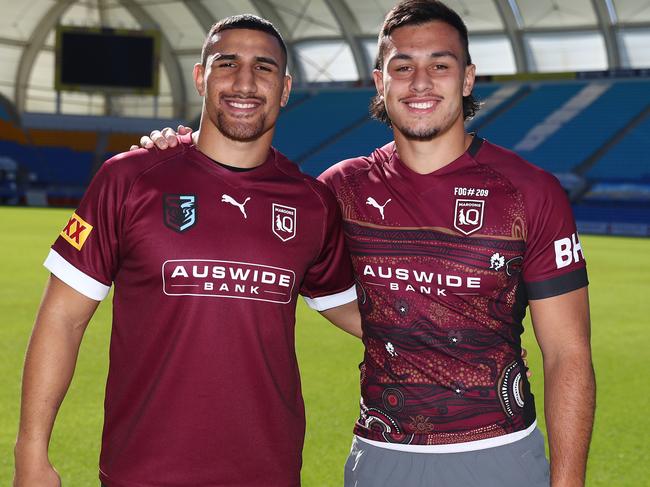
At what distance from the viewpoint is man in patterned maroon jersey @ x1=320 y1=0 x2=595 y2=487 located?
2.62 meters

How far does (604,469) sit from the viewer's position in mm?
4898

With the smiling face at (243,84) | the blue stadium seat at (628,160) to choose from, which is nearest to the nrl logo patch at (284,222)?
the smiling face at (243,84)

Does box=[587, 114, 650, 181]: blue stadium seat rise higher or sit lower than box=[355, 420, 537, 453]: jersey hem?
higher

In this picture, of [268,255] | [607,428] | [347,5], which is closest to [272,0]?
[347,5]

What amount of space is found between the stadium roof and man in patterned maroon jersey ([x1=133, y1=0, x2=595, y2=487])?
1116 inches

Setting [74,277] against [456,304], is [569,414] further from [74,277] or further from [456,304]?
[74,277]

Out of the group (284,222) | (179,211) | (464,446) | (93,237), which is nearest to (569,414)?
(464,446)

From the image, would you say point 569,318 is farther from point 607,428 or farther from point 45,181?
point 45,181

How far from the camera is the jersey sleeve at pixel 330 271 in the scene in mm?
2895

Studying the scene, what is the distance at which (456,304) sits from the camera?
105 inches

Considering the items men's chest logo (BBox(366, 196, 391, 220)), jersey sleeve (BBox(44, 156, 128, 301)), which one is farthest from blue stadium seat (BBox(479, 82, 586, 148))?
jersey sleeve (BBox(44, 156, 128, 301))

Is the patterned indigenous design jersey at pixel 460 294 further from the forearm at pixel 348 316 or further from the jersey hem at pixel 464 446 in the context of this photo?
the forearm at pixel 348 316

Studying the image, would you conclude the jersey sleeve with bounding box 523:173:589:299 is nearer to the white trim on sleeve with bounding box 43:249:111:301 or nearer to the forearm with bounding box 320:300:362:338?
the forearm with bounding box 320:300:362:338

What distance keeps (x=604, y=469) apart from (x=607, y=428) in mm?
865
